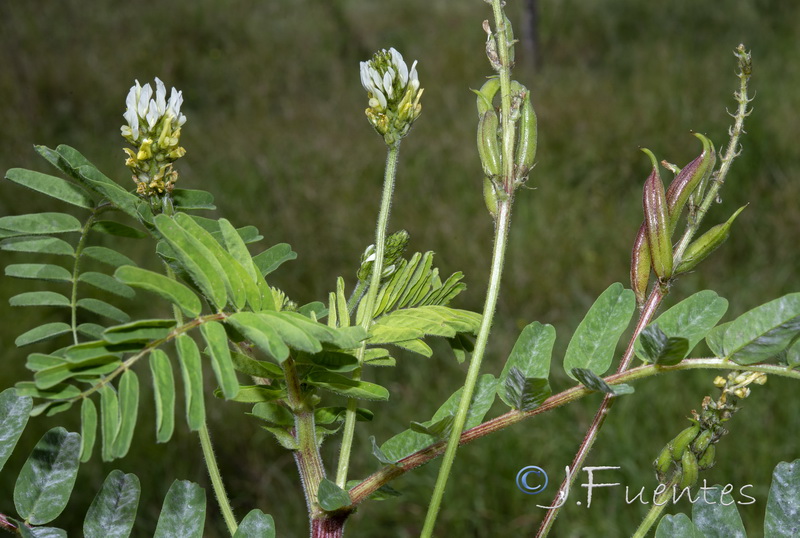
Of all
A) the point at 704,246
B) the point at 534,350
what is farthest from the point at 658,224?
the point at 534,350

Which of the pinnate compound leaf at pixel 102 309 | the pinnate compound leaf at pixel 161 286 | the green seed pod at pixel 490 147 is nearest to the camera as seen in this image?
the pinnate compound leaf at pixel 161 286

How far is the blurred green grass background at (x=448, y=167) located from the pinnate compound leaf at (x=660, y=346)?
6.59ft

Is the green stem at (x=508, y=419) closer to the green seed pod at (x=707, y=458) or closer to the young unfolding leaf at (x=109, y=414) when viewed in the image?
the green seed pod at (x=707, y=458)

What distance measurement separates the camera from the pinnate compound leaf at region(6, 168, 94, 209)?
0.61 m

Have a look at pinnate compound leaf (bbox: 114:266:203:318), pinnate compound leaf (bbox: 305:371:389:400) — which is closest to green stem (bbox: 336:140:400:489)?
pinnate compound leaf (bbox: 305:371:389:400)

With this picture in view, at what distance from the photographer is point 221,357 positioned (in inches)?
17.5

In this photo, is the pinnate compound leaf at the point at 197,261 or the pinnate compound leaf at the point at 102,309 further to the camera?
the pinnate compound leaf at the point at 102,309

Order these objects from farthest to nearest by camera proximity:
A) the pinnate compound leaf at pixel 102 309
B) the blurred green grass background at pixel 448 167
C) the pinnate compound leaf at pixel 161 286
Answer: the blurred green grass background at pixel 448 167, the pinnate compound leaf at pixel 102 309, the pinnate compound leaf at pixel 161 286

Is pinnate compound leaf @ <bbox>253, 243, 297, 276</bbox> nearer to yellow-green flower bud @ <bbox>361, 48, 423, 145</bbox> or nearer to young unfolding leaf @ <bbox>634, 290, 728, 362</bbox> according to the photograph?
yellow-green flower bud @ <bbox>361, 48, 423, 145</bbox>

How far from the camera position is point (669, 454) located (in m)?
0.55

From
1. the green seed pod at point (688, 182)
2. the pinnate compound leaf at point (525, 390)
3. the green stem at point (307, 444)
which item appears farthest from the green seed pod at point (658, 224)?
the green stem at point (307, 444)

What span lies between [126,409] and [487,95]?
31 cm

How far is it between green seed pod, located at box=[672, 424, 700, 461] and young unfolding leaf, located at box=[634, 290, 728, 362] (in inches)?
3.0

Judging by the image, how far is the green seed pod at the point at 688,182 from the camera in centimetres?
54
